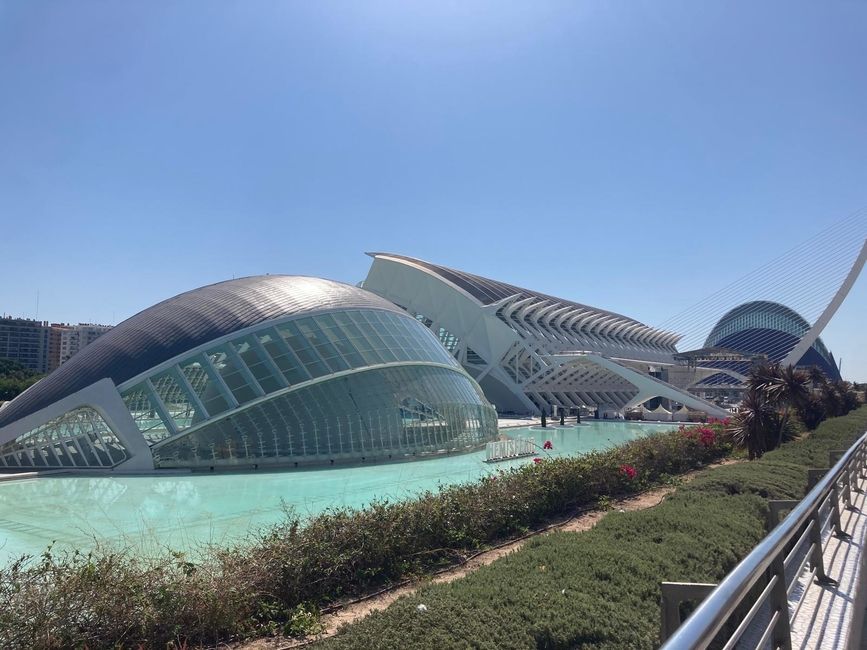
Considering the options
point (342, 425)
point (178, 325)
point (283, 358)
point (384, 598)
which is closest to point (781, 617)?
point (384, 598)

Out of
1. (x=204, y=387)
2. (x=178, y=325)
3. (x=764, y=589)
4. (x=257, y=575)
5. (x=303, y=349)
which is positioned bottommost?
(x=257, y=575)

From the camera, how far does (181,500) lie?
15344 mm

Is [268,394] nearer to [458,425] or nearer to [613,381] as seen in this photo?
[458,425]

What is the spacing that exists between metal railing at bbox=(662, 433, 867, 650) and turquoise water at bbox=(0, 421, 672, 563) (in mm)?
7281

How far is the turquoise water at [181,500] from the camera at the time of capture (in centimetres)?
1120

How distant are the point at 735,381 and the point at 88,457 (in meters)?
78.3

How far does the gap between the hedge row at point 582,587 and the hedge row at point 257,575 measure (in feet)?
5.16

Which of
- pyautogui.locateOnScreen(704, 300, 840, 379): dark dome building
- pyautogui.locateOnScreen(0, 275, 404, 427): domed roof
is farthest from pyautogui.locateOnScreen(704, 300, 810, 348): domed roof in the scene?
pyautogui.locateOnScreen(0, 275, 404, 427): domed roof

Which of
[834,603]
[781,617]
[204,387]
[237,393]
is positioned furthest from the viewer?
[204,387]

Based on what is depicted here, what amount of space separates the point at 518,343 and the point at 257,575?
5450 cm

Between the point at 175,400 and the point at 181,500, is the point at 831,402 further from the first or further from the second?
the point at 181,500

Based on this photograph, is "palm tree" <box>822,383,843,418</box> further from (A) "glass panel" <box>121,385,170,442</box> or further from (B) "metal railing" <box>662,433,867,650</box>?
(A) "glass panel" <box>121,385,170,442</box>

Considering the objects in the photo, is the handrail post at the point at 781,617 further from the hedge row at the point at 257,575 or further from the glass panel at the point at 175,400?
the glass panel at the point at 175,400

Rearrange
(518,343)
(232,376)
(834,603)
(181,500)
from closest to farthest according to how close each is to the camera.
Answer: (834,603), (181,500), (232,376), (518,343)
